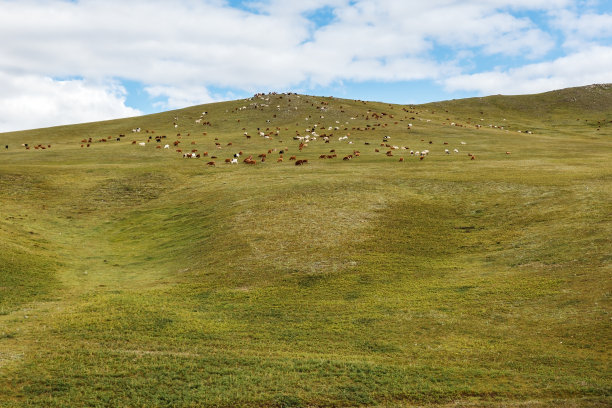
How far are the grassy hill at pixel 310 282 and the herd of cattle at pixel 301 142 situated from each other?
303cm

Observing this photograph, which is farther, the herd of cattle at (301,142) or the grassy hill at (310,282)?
the herd of cattle at (301,142)

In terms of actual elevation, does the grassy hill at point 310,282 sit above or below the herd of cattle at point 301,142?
below

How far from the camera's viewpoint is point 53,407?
1578 cm

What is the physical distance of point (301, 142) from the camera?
274 feet

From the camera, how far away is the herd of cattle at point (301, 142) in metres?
70.9

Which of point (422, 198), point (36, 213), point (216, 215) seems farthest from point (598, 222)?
point (36, 213)

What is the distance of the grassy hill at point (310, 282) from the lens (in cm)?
1739

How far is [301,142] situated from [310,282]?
56701 millimetres

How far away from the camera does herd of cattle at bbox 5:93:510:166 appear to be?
7088 centimetres

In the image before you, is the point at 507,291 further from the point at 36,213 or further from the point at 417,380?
the point at 36,213

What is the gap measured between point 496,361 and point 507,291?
291 inches

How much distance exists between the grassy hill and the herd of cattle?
3025mm

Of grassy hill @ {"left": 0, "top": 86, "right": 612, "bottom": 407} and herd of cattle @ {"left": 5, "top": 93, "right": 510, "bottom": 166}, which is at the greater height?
herd of cattle @ {"left": 5, "top": 93, "right": 510, "bottom": 166}

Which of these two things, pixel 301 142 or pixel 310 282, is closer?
pixel 310 282
